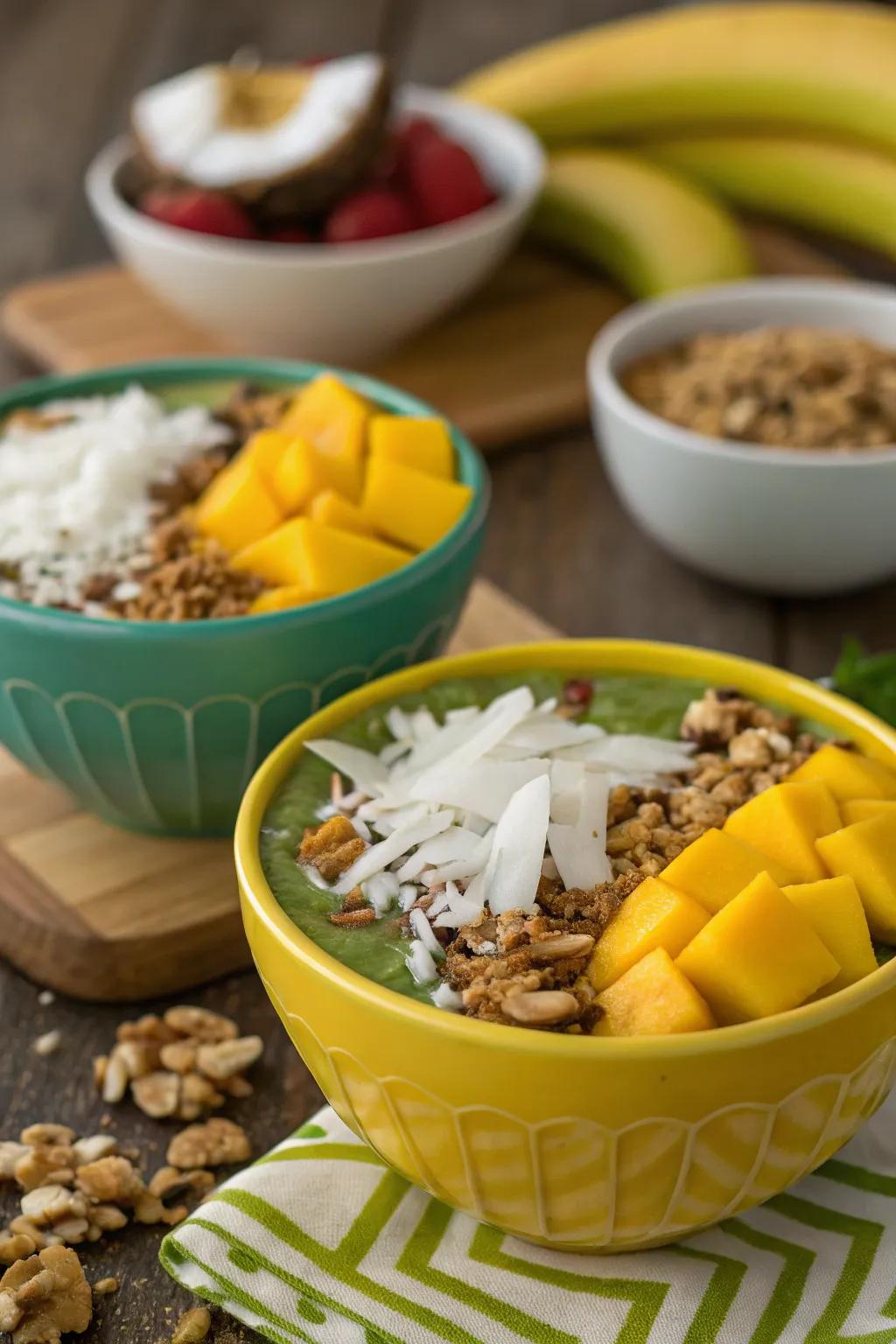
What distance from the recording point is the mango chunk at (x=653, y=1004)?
1.00 m

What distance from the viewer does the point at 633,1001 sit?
102 centimetres

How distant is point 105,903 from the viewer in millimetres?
1510

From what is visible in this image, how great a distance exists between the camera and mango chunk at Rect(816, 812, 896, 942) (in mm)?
1094

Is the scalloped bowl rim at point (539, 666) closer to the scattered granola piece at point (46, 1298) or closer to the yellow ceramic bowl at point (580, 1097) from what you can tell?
the yellow ceramic bowl at point (580, 1097)

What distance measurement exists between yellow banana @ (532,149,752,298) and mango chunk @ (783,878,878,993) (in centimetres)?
154

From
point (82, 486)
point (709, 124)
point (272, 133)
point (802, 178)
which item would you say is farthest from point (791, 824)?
point (709, 124)

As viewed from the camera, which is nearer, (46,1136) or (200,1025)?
(46,1136)

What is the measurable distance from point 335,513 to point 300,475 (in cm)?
5

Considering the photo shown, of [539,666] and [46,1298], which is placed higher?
[539,666]

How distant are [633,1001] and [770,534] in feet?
3.26

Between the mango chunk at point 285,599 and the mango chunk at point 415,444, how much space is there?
201mm

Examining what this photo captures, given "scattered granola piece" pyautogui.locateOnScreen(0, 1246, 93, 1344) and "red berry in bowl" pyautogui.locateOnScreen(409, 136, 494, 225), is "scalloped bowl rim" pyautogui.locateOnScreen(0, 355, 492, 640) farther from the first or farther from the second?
"red berry in bowl" pyautogui.locateOnScreen(409, 136, 494, 225)

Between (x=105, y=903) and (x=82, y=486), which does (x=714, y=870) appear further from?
(x=82, y=486)

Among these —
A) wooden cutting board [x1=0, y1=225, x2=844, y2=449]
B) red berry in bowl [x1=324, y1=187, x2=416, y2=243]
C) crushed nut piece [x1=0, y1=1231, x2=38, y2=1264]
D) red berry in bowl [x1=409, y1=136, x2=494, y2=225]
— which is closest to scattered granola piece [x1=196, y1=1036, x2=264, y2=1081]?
crushed nut piece [x1=0, y1=1231, x2=38, y2=1264]
